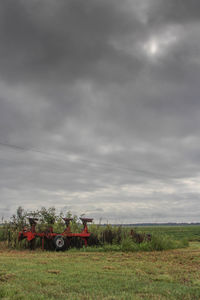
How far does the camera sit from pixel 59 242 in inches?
656

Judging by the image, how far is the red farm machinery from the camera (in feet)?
55.0

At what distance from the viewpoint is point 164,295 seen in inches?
240

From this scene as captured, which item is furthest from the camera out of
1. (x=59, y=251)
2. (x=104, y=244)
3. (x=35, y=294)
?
(x=104, y=244)

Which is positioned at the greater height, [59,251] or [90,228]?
[90,228]

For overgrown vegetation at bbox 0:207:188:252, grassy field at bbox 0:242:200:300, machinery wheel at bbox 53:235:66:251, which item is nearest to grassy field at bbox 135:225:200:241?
overgrown vegetation at bbox 0:207:188:252

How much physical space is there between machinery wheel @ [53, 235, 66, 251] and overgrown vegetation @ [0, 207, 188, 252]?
0.89 m

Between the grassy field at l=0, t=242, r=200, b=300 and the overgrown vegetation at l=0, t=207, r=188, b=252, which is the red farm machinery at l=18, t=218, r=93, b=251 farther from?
the grassy field at l=0, t=242, r=200, b=300

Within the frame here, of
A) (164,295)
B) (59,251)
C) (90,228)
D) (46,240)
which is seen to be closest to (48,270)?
(164,295)

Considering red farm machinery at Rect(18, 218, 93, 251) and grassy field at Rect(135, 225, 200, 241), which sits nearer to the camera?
red farm machinery at Rect(18, 218, 93, 251)

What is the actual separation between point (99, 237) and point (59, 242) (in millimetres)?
3042

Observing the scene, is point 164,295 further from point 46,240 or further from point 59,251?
point 46,240

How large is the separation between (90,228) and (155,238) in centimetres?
411

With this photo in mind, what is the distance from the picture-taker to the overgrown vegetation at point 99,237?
1744 cm

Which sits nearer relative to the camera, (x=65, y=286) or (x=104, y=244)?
(x=65, y=286)
